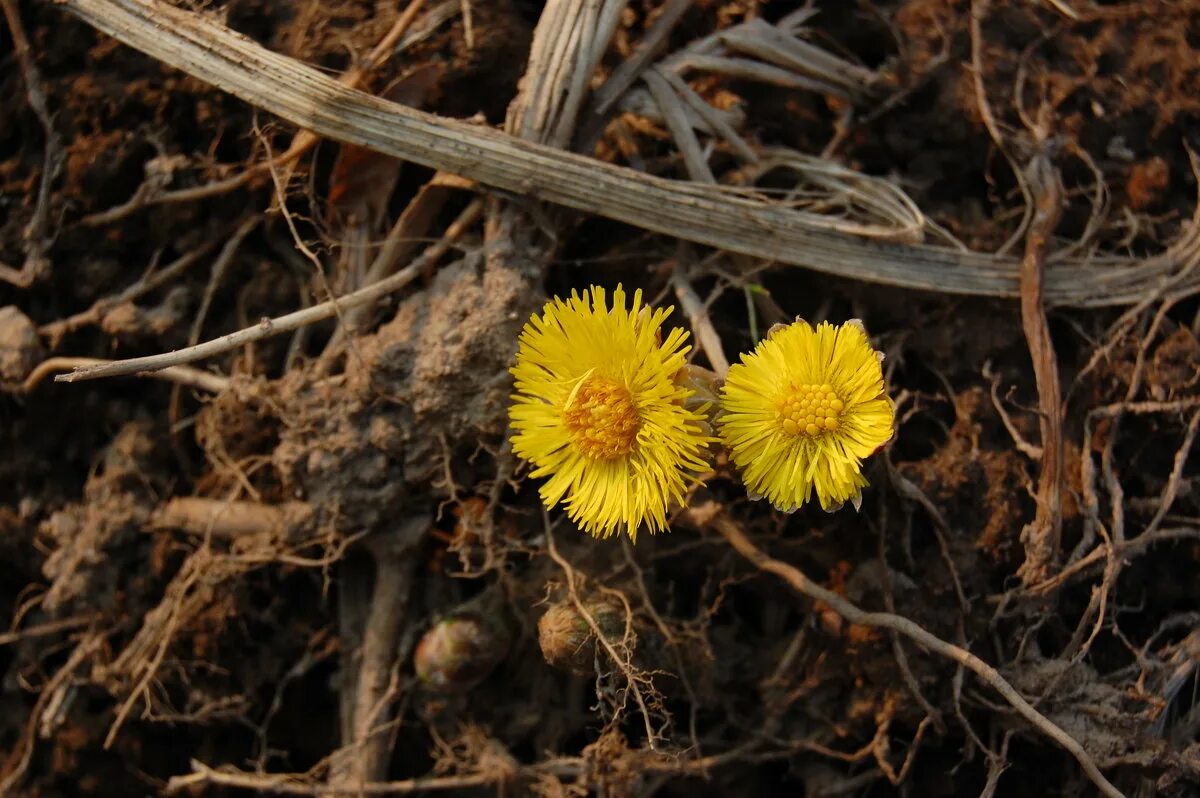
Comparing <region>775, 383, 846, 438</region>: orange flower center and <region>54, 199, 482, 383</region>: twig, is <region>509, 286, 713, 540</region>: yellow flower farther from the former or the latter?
<region>54, 199, 482, 383</region>: twig

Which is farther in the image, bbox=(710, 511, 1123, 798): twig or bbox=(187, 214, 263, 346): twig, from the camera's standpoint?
bbox=(187, 214, 263, 346): twig

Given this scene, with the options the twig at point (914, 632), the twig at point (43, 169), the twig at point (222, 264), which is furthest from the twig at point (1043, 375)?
the twig at point (43, 169)

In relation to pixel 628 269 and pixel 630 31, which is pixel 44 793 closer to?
pixel 628 269

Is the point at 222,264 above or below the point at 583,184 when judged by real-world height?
below

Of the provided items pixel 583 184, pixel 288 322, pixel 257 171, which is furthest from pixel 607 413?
pixel 257 171

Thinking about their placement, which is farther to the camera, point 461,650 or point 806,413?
point 461,650

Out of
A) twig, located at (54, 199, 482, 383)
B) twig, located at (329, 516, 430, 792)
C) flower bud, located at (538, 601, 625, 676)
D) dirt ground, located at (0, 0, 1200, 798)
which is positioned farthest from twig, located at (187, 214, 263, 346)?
flower bud, located at (538, 601, 625, 676)

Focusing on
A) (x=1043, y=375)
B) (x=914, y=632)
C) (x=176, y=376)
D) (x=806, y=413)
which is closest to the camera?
(x=806, y=413)

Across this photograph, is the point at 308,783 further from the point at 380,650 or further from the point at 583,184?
the point at 583,184
